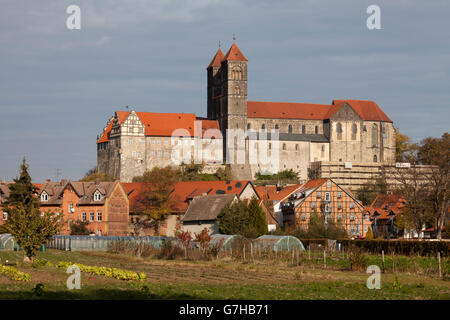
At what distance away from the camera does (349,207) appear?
87688 millimetres

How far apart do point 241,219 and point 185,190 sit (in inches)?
843

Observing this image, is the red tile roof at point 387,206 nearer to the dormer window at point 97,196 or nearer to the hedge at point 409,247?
the dormer window at point 97,196

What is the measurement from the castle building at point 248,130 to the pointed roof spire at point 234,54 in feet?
0.63

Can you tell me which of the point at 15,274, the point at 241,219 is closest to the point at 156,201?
the point at 241,219

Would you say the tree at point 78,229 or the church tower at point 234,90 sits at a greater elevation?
Answer: the church tower at point 234,90

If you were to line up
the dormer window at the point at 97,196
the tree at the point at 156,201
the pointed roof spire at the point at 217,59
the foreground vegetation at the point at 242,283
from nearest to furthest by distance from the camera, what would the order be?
1. the foreground vegetation at the point at 242,283
2. the dormer window at the point at 97,196
3. the tree at the point at 156,201
4. the pointed roof spire at the point at 217,59

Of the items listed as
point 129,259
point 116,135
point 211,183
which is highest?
point 116,135

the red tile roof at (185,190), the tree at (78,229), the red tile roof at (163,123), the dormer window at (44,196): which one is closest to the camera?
the tree at (78,229)

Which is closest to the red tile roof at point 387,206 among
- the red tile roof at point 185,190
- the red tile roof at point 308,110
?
the red tile roof at point 185,190

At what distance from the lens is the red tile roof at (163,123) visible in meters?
138
